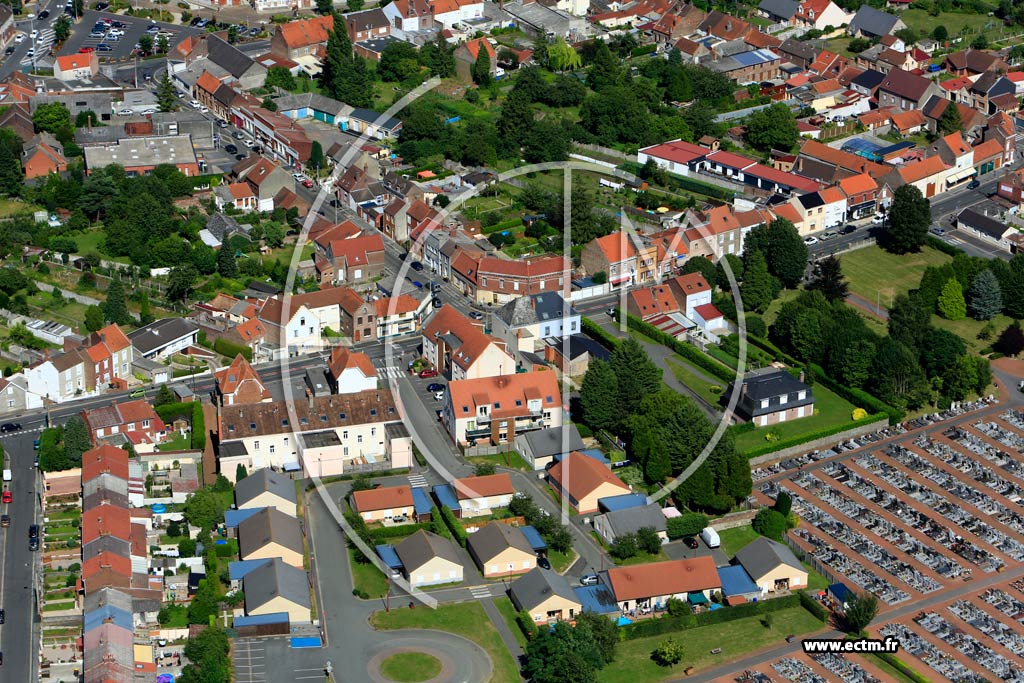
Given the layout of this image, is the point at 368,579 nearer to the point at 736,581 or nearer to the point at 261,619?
the point at 261,619

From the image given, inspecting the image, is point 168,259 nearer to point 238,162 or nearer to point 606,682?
point 238,162

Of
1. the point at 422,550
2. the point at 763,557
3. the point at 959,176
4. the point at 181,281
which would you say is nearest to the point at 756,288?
the point at 959,176

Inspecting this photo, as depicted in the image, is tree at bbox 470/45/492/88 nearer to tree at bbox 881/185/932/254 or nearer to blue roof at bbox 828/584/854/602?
tree at bbox 881/185/932/254

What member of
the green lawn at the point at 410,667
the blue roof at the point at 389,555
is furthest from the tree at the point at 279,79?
the green lawn at the point at 410,667

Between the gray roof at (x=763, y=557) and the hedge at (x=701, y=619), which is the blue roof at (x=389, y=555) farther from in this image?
the gray roof at (x=763, y=557)

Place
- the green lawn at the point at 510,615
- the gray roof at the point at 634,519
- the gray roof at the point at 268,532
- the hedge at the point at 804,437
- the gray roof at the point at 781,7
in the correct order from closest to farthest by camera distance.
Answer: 1. the green lawn at the point at 510,615
2. the gray roof at the point at 268,532
3. the gray roof at the point at 634,519
4. the hedge at the point at 804,437
5. the gray roof at the point at 781,7

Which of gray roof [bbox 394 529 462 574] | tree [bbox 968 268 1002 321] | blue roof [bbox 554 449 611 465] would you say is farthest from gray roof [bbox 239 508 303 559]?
tree [bbox 968 268 1002 321]
